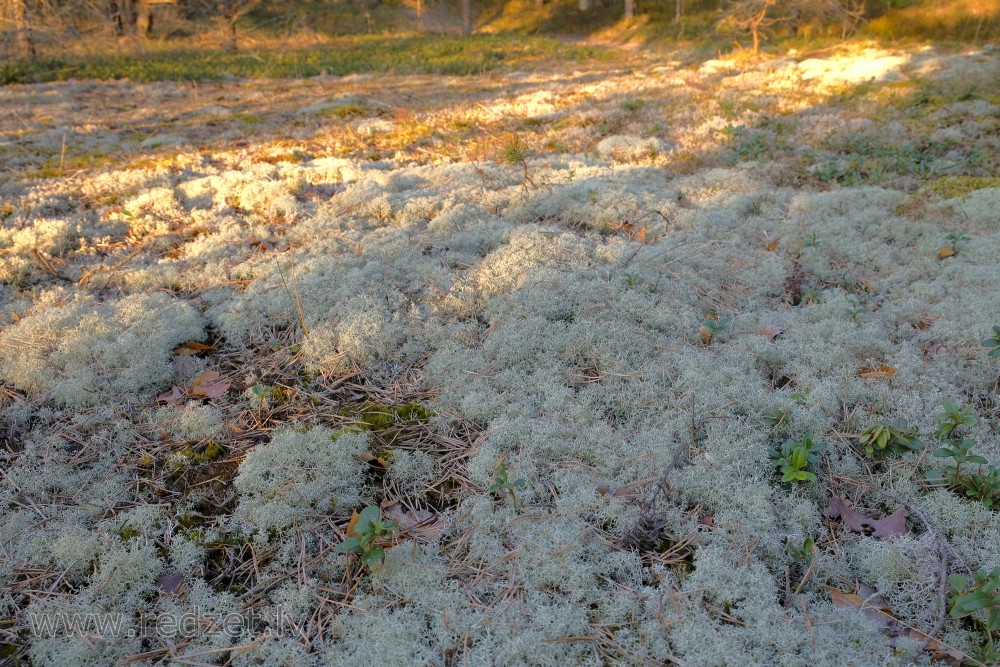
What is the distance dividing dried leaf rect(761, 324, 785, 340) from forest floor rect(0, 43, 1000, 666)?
0.06ft

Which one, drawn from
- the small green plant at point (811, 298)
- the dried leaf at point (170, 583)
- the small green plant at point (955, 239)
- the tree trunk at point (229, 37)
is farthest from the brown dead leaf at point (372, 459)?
the tree trunk at point (229, 37)

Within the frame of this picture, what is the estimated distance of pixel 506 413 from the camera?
350cm

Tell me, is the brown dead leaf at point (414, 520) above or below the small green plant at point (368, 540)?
below

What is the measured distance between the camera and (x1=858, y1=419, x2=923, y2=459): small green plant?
3.11 m

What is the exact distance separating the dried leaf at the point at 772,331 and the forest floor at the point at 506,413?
0.02 metres

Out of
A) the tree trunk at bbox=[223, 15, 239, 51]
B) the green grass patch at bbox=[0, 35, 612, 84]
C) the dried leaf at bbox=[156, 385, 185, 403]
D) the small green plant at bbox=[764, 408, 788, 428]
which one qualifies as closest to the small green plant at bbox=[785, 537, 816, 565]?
the small green plant at bbox=[764, 408, 788, 428]

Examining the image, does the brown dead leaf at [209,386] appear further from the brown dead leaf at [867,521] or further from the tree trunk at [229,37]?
the tree trunk at [229,37]

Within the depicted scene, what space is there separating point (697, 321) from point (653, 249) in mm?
1053

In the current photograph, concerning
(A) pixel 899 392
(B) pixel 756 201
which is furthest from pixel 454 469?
(B) pixel 756 201

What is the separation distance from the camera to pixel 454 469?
324 cm

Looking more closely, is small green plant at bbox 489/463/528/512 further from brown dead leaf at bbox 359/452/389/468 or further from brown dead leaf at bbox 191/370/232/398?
brown dead leaf at bbox 191/370/232/398

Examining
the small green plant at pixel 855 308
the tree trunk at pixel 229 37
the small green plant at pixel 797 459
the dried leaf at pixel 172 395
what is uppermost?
the tree trunk at pixel 229 37

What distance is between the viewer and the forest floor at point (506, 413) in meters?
2.46

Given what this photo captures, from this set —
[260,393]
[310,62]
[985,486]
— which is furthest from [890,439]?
[310,62]
